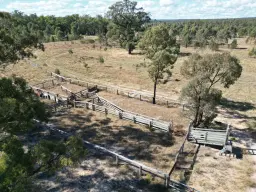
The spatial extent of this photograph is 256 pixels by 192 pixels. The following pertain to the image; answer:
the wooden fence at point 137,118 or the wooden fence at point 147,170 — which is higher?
the wooden fence at point 137,118

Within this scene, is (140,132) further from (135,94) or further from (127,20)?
(127,20)

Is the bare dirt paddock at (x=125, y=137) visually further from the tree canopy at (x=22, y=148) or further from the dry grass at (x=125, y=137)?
the tree canopy at (x=22, y=148)

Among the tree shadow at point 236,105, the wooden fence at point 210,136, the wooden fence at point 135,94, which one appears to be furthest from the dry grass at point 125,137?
the tree shadow at point 236,105

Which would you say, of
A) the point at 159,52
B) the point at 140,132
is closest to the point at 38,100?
the point at 140,132

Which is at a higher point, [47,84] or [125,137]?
[47,84]

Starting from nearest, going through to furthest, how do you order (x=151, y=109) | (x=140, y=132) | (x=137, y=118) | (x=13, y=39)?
(x=13, y=39) → (x=140, y=132) → (x=137, y=118) → (x=151, y=109)

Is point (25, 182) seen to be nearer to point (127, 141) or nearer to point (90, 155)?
point (90, 155)
